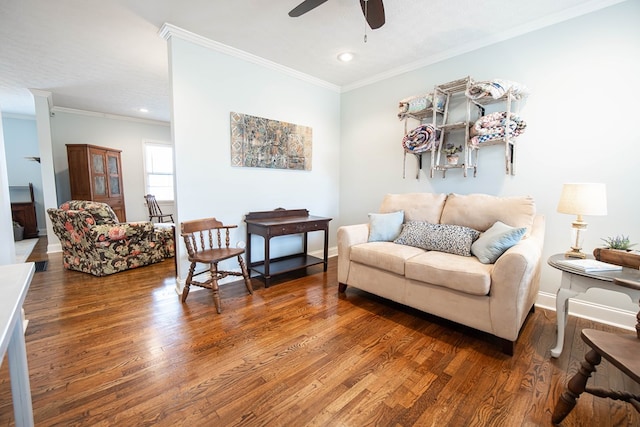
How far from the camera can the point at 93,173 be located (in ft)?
16.5

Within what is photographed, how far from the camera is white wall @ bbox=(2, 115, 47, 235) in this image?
5586 millimetres

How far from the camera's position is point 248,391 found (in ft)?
4.87

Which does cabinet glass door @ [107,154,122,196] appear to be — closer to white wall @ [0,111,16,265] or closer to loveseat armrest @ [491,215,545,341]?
white wall @ [0,111,16,265]

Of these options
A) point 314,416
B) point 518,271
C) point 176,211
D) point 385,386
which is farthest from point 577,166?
point 176,211

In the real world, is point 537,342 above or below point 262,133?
below

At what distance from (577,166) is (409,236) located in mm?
1475

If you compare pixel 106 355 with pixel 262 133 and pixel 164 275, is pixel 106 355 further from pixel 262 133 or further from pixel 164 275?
pixel 262 133

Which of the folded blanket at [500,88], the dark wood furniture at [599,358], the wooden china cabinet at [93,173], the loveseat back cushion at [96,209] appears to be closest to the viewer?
the dark wood furniture at [599,358]

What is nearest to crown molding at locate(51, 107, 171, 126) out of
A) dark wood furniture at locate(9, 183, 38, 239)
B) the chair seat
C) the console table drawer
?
dark wood furniture at locate(9, 183, 38, 239)

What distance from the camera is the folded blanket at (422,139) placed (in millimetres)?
2874

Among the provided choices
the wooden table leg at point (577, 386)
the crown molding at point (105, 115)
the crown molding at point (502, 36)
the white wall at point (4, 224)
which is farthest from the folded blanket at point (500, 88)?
the crown molding at point (105, 115)

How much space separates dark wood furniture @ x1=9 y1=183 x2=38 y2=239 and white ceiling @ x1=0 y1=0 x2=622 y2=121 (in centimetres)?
296

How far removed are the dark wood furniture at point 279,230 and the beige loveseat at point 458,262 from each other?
617 millimetres

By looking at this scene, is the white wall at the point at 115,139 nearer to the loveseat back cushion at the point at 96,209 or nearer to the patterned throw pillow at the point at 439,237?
the loveseat back cushion at the point at 96,209
